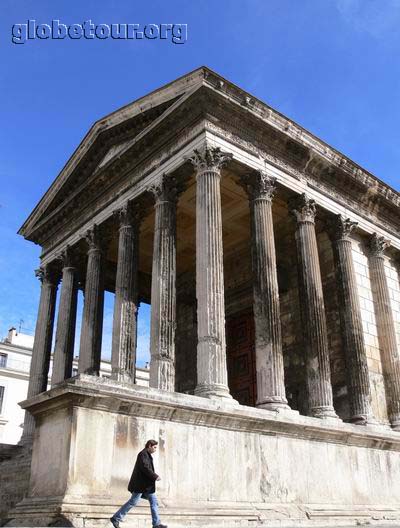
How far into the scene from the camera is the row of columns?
1154 cm

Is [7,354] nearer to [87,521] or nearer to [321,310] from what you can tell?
[321,310]

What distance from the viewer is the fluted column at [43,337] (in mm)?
16938

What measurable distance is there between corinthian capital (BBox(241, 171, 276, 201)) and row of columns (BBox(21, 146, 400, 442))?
0.02 m

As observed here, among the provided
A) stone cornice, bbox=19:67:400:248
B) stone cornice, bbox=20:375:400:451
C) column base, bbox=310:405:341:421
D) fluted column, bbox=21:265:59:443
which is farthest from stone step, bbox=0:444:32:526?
stone cornice, bbox=19:67:400:248

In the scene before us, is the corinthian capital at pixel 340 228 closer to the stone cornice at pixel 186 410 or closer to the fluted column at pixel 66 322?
the stone cornice at pixel 186 410

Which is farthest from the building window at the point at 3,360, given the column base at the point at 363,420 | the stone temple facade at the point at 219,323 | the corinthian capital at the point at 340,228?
the column base at the point at 363,420

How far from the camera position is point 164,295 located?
12.5 metres

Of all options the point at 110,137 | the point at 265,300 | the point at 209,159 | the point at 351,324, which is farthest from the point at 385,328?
the point at 110,137

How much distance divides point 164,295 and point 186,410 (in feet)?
12.1

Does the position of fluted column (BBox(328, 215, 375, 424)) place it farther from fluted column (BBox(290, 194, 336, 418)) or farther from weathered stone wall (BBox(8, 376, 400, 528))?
weathered stone wall (BBox(8, 376, 400, 528))

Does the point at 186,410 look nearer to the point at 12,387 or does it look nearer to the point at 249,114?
the point at 249,114

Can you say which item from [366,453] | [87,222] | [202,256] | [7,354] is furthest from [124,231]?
[7,354]

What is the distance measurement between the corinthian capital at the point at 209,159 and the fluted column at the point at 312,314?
284cm

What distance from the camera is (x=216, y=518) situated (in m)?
8.73
